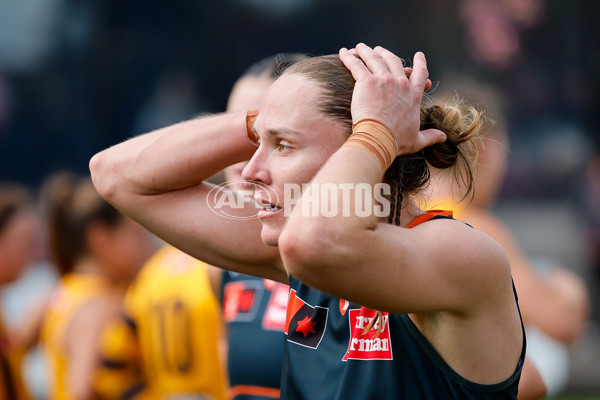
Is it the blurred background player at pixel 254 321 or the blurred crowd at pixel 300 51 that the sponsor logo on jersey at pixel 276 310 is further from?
the blurred crowd at pixel 300 51

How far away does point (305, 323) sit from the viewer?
2086mm

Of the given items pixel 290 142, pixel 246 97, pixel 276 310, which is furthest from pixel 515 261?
pixel 290 142

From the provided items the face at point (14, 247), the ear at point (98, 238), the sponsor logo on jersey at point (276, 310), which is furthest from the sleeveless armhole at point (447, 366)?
the face at point (14, 247)

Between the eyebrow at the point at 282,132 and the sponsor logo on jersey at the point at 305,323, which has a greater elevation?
the eyebrow at the point at 282,132

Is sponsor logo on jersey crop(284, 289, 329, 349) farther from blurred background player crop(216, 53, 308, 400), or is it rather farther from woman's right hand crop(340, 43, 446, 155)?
blurred background player crop(216, 53, 308, 400)

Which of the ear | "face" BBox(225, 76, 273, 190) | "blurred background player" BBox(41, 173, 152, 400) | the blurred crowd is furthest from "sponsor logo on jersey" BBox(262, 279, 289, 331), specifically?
the blurred crowd

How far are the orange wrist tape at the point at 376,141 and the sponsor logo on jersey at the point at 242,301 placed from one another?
1393mm

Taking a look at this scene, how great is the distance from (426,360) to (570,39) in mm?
6923

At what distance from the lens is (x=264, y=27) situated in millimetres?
7617

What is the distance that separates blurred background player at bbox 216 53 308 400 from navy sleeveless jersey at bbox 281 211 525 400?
79 cm

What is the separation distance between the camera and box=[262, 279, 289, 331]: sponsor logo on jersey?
2.89 metres

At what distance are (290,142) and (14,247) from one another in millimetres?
3386

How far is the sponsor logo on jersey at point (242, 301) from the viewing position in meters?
3.01

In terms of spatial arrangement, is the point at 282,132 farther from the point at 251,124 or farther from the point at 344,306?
the point at 344,306
